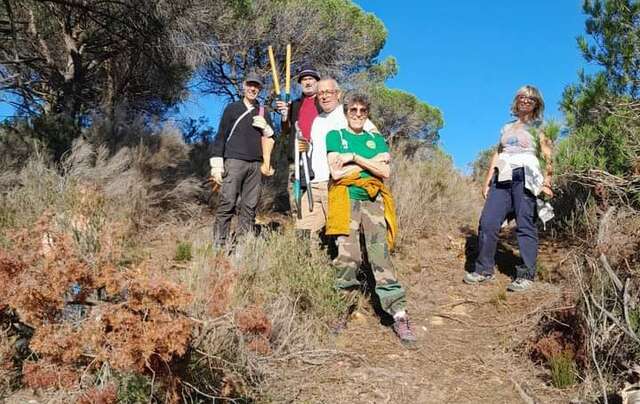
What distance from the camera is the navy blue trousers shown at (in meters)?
4.77

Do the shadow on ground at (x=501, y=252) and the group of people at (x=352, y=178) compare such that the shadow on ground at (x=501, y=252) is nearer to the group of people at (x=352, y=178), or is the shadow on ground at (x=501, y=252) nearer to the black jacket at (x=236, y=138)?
the group of people at (x=352, y=178)

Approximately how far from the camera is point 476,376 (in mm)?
3346

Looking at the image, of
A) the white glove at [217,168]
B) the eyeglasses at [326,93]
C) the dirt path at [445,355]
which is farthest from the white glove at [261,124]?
the dirt path at [445,355]

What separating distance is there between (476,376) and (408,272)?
2.13 metres

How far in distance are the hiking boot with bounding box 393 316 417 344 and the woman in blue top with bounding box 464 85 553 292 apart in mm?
1436

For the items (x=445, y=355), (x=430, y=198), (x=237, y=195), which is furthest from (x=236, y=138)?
(x=430, y=198)

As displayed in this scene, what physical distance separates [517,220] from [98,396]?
12.8ft

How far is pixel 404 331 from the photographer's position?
12.3 ft

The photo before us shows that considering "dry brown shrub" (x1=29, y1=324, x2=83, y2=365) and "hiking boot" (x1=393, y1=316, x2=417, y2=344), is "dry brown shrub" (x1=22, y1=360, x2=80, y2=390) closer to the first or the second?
"dry brown shrub" (x1=29, y1=324, x2=83, y2=365)

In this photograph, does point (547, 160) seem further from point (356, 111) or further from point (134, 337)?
point (134, 337)

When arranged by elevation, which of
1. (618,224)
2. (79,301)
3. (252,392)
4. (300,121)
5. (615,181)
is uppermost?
(300,121)

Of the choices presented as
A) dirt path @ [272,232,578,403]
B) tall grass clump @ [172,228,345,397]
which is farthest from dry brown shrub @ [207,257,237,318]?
dirt path @ [272,232,578,403]

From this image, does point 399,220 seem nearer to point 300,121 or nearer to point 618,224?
point 300,121

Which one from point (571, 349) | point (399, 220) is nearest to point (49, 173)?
point (399, 220)
